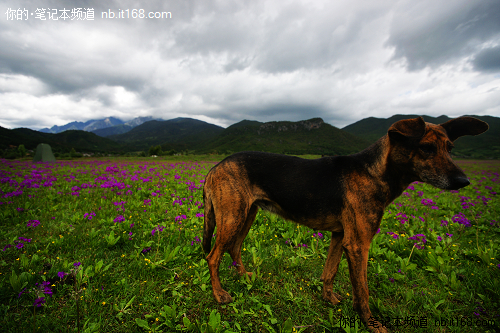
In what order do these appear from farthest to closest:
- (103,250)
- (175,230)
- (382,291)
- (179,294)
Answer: (175,230) → (103,250) → (382,291) → (179,294)

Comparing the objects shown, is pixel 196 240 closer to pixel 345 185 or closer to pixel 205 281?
pixel 205 281

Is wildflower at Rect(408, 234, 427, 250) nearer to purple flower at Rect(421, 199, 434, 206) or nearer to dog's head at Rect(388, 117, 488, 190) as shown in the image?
dog's head at Rect(388, 117, 488, 190)

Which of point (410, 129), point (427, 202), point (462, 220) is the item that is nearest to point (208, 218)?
point (410, 129)

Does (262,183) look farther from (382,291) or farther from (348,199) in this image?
(382,291)

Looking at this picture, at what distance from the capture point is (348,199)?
2793mm

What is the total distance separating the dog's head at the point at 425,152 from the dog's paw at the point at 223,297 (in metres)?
3.28

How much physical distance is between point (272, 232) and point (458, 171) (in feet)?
12.7

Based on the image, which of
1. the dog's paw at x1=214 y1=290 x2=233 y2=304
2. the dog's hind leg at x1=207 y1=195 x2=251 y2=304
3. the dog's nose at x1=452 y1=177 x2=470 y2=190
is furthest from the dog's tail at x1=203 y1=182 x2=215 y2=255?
the dog's nose at x1=452 y1=177 x2=470 y2=190

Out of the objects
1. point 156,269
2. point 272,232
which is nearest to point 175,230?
point 156,269

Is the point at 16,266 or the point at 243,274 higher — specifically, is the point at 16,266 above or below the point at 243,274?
above

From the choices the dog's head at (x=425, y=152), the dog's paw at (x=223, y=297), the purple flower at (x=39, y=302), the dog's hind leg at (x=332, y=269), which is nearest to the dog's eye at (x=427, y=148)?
the dog's head at (x=425, y=152)

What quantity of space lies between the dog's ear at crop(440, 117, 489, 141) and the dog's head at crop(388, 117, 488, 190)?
18.2 inches

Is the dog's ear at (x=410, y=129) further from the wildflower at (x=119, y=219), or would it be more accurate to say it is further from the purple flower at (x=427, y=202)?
the purple flower at (x=427, y=202)

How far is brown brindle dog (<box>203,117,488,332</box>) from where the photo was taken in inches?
102
